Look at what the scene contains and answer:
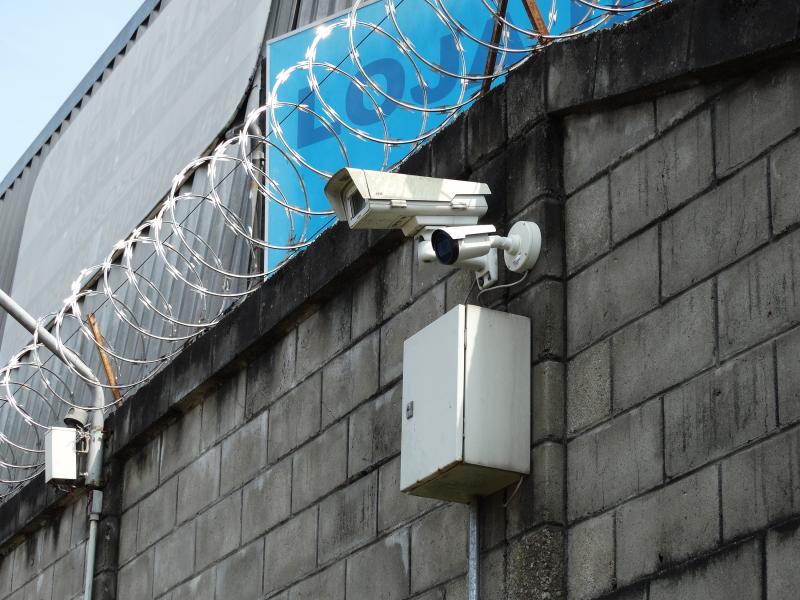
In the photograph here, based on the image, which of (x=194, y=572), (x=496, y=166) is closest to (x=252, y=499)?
(x=194, y=572)

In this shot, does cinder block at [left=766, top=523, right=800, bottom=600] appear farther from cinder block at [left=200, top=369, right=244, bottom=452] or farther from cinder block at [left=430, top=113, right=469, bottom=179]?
cinder block at [left=200, top=369, right=244, bottom=452]

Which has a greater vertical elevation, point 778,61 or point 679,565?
point 778,61

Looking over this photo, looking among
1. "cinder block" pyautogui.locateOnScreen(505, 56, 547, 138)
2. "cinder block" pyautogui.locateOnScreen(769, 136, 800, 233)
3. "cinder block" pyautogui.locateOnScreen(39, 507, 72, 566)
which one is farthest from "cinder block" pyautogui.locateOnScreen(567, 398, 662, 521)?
"cinder block" pyautogui.locateOnScreen(39, 507, 72, 566)

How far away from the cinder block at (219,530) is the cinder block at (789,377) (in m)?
4.38

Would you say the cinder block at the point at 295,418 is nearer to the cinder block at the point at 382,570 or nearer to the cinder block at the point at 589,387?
the cinder block at the point at 382,570

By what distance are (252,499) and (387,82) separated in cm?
357

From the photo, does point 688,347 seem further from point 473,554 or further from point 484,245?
point 473,554

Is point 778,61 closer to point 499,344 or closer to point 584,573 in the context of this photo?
point 499,344

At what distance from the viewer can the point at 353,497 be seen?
822cm

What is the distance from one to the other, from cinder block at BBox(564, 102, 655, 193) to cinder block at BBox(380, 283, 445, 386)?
1.03 metres

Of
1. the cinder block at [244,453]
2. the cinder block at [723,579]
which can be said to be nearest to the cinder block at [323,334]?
the cinder block at [244,453]

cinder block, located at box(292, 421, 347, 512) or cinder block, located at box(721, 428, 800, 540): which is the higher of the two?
cinder block, located at box(292, 421, 347, 512)

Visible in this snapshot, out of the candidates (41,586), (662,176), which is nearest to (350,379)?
(662,176)

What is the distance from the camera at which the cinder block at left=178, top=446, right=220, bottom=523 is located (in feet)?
32.0
